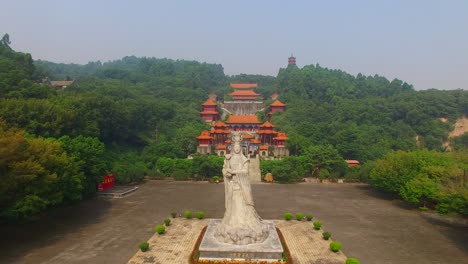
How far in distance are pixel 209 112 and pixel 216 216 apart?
1332 inches

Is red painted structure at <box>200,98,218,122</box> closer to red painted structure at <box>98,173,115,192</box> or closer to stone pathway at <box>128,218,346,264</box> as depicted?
red painted structure at <box>98,173,115,192</box>

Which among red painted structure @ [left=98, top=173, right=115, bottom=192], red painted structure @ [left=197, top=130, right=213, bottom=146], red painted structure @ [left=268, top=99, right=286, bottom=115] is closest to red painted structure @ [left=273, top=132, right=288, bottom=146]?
red painted structure @ [left=197, top=130, right=213, bottom=146]

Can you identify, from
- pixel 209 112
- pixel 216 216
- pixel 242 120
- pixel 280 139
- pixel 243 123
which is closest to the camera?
pixel 216 216

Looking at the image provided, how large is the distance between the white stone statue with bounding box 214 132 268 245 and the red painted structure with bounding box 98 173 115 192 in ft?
59.8

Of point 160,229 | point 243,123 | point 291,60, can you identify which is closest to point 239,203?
point 160,229

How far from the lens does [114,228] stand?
20.1m

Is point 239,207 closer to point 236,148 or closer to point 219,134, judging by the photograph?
point 236,148

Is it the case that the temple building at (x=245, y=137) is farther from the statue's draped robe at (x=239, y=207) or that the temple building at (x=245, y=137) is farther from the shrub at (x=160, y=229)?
the statue's draped robe at (x=239, y=207)

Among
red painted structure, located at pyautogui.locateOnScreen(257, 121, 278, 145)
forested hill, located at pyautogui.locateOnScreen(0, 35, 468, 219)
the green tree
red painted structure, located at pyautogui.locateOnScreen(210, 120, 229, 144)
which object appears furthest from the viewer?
red painted structure, located at pyautogui.locateOnScreen(210, 120, 229, 144)

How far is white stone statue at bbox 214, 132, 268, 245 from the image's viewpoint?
15.2m

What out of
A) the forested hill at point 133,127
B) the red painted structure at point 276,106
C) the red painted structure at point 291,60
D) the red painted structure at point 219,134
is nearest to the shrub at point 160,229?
the forested hill at point 133,127

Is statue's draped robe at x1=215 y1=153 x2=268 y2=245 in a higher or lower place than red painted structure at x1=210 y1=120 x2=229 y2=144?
lower

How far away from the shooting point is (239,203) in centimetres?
1530

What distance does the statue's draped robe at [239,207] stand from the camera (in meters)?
15.2
